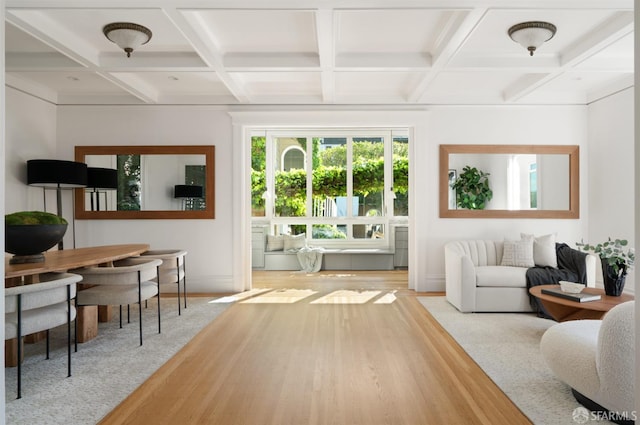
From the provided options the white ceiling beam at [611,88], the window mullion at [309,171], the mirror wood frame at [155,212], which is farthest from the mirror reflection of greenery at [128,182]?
the white ceiling beam at [611,88]

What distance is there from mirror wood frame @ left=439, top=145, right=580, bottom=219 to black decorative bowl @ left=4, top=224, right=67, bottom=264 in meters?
4.51

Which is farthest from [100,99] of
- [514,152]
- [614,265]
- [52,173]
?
[614,265]

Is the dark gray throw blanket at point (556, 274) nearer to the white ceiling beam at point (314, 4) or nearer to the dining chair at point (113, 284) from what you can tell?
the white ceiling beam at point (314, 4)

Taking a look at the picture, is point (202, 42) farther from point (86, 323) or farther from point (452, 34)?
point (86, 323)

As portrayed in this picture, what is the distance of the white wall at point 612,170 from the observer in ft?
16.3

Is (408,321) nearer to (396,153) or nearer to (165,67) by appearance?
(165,67)

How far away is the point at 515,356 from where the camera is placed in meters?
3.13

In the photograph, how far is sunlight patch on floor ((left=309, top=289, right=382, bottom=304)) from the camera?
16.6 feet

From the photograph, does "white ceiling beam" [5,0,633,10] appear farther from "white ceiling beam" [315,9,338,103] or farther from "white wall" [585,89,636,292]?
"white wall" [585,89,636,292]

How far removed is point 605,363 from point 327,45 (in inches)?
122

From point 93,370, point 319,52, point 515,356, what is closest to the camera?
point 93,370

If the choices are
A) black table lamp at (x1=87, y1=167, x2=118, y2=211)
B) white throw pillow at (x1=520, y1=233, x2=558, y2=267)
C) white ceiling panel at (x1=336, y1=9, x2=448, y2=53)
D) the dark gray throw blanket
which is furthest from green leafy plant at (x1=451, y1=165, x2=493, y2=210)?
black table lamp at (x1=87, y1=167, x2=118, y2=211)

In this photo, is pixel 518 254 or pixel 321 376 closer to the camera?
pixel 321 376

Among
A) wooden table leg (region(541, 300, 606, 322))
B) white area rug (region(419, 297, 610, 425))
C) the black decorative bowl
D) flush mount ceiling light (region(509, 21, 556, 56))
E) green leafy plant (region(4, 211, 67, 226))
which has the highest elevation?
flush mount ceiling light (region(509, 21, 556, 56))
